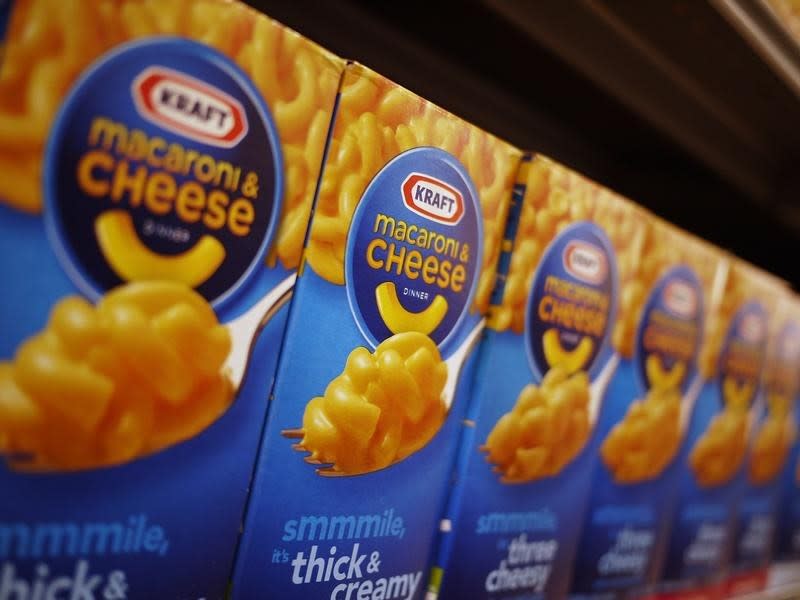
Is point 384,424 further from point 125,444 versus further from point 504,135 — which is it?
point 504,135

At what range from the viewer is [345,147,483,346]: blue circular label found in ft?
2.80

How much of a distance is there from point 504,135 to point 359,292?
86cm

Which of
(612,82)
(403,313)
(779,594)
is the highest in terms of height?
(612,82)

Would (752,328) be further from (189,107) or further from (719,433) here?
(189,107)

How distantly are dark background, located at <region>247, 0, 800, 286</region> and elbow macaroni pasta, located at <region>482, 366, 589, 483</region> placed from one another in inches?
24.8

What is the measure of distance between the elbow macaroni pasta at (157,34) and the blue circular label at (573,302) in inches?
16.8

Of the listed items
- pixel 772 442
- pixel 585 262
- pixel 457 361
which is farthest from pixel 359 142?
pixel 772 442

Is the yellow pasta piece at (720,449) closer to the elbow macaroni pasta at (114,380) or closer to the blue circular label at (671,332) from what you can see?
the blue circular label at (671,332)

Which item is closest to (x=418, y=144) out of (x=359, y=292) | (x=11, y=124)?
(x=359, y=292)

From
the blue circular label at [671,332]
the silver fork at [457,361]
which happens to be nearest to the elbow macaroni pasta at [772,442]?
the blue circular label at [671,332]

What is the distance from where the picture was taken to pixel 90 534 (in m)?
0.69

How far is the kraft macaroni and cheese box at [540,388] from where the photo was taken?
3.40ft

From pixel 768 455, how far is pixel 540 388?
0.93m

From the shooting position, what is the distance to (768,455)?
5.67ft
